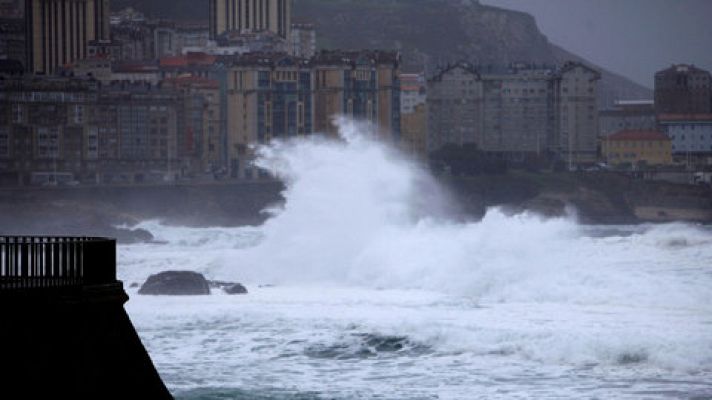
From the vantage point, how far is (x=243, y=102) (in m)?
132

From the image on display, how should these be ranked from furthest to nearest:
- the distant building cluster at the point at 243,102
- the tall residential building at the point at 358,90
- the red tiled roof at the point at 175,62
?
the red tiled roof at the point at 175,62 < the tall residential building at the point at 358,90 < the distant building cluster at the point at 243,102

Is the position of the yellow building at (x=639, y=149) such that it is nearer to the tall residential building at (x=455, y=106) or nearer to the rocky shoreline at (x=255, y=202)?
the tall residential building at (x=455, y=106)

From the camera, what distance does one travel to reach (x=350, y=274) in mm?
44062

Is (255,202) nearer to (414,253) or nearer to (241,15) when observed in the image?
(241,15)

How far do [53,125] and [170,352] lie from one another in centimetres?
9243

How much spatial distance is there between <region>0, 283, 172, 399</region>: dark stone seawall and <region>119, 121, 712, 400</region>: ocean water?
1029cm

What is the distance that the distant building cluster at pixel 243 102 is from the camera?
4668 inches

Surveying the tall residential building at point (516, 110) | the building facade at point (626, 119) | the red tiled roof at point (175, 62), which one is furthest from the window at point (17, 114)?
the building facade at point (626, 119)

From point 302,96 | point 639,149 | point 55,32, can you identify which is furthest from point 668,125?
point 55,32

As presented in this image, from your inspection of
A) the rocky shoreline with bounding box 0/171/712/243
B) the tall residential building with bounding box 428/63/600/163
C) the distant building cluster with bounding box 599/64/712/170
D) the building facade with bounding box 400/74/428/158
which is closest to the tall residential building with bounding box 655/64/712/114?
the distant building cluster with bounding box 599/64/712/170

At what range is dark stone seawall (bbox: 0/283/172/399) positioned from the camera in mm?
11000

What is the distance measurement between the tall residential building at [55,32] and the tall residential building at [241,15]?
466 inches

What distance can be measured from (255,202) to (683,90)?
219 ft

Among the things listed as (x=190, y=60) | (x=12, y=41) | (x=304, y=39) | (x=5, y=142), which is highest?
(x=304, y=39)
